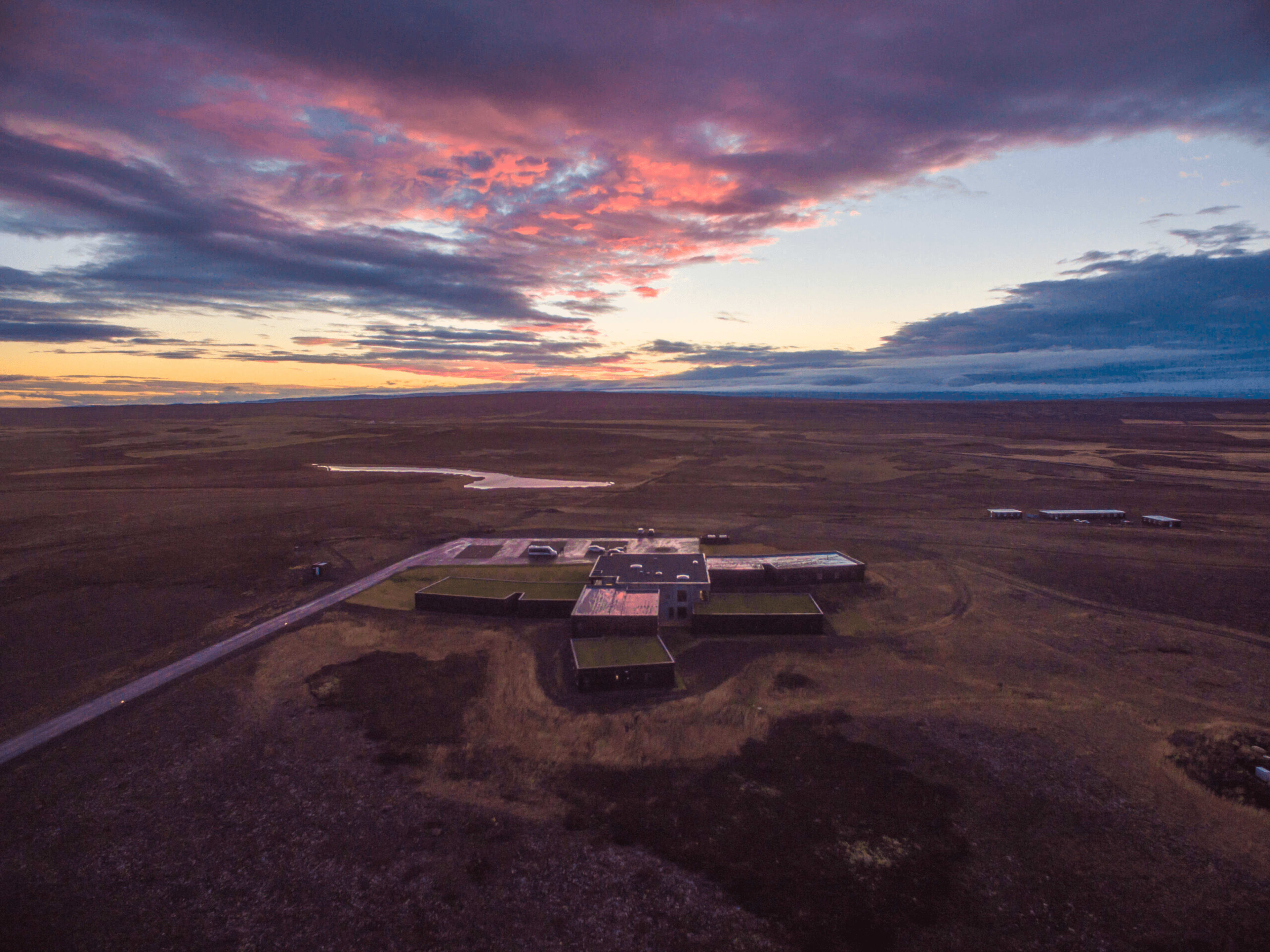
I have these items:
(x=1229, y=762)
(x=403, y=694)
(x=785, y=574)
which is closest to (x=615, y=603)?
(x=403, y=694)

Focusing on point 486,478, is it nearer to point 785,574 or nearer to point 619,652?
point 785,574

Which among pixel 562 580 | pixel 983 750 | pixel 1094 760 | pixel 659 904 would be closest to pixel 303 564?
pixel 562 580

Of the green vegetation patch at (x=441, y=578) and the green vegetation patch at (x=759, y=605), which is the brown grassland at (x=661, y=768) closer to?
the green vegetation patch at (x=441, y=578)

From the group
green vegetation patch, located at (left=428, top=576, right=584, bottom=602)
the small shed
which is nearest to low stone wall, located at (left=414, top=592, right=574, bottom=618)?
green vegetation patch, located at (left=428, top=576, right=584, bottom=602)

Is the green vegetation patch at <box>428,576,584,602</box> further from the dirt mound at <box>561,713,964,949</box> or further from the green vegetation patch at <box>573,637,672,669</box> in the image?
the dirt mound at <box>561,713,964,949</box>

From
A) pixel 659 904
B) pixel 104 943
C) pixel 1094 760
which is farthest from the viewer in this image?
pixel 1094 760

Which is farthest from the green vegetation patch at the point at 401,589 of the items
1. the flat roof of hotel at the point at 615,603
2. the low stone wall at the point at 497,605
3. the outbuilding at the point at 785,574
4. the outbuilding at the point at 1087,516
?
the outbuilding at the point at 1087,516

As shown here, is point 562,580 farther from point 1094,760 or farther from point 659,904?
point 1094,760
